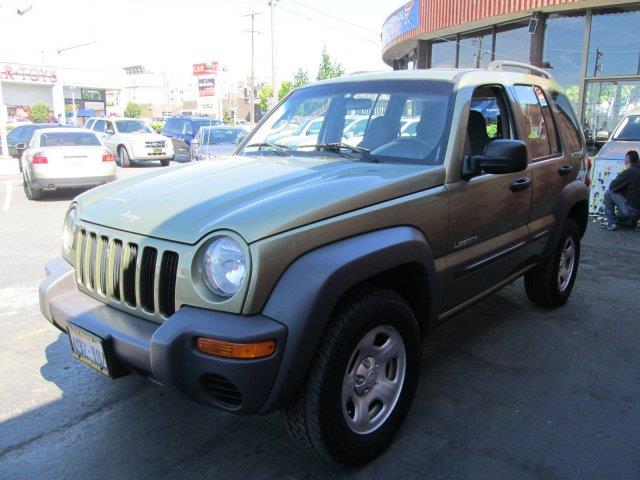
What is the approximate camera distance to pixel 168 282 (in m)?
2.40

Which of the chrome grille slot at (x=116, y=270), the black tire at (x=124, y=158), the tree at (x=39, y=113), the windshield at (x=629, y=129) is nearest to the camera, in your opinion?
the chrome grille slot at (x=116, y=270)

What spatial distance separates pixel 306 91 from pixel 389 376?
7.57 feet

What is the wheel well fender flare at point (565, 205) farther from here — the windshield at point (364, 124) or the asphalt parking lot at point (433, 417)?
the windshield at point (364, 124)

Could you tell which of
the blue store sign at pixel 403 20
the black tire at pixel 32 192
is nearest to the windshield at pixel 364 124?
the black tire at pixel 32 192

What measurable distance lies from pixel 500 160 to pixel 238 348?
1.82 meters

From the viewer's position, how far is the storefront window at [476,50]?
48.9ft

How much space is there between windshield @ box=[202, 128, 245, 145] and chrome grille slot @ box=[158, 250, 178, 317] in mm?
12487

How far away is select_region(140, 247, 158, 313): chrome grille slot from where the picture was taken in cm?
248

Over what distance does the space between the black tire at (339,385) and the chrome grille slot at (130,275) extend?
88 centimetres

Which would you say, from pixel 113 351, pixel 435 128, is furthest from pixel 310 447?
pixel 435 128

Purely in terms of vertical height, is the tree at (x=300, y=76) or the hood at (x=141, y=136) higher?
the tree at (x=300, y=76)

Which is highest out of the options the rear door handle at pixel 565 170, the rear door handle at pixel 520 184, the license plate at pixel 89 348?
Answer: the rear door handle at pixel 565 170

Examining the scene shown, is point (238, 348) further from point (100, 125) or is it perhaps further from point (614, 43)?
point (100, 125)

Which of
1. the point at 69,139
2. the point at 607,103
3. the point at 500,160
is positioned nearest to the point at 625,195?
the point at 607,103
